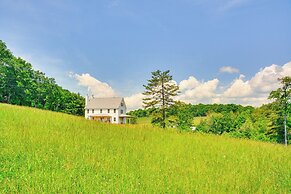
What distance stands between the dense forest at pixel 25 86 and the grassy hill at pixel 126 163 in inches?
1438

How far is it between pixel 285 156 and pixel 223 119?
4093 centimetres

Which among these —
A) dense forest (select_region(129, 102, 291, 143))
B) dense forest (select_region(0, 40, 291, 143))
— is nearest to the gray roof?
dense forest (select_region(0, 40, 291, 143))

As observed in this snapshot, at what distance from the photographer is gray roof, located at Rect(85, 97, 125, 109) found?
6431cm

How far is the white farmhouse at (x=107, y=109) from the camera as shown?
63.3 meters

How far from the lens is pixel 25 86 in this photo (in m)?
44.4

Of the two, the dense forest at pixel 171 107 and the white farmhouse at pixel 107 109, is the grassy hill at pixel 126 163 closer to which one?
the dense forest at pixel 171 107

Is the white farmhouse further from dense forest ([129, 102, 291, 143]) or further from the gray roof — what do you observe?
dense forest ([129, 102, 291, 143])

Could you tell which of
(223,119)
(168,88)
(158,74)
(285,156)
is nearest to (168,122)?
(168,88)

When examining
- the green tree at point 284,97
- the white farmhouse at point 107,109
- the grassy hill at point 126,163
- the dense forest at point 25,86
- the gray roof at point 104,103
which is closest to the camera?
the grassy hill at point 126,163

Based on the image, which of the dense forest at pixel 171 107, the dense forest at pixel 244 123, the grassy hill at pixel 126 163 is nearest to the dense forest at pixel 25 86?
the dense forest at pixel 171 107

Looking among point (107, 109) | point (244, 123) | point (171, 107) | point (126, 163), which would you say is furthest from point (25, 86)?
point (126, 163)

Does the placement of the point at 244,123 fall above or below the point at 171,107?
below

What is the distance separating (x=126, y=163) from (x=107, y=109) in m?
59.0

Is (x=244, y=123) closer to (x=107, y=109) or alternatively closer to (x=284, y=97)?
(x=284, y=97)
